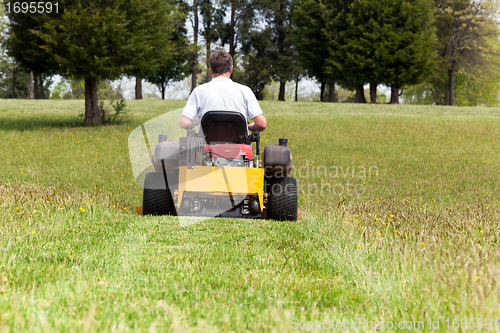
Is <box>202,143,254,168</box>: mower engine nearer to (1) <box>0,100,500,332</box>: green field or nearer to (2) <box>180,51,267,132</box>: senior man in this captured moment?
(2) <box>180,51,267,132</box>: senior man

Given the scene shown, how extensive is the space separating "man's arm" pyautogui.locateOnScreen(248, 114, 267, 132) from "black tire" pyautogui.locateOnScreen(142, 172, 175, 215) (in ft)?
4.38

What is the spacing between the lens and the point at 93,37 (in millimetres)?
14320

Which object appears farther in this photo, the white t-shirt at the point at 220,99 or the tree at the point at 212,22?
the tree at the point at 212,22

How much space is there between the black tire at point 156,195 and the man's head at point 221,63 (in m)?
1.54

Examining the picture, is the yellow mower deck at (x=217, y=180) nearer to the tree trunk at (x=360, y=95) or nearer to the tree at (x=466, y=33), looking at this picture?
the tree trunk at (x=360, y=95)

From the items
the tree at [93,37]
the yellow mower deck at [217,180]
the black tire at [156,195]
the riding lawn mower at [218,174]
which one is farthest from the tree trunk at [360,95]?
the yellow mower deck at [217,180]

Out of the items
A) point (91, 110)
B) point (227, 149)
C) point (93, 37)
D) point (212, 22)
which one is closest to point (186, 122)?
point (227, 149)

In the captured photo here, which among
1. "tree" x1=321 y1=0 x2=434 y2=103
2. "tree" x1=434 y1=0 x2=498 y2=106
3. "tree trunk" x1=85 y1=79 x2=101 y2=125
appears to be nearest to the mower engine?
"tree trunk" x1=85 y1=79 x2=101 y2=125

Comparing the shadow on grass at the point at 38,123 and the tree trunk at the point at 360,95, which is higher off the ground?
the tree trunk at the point at 360,95

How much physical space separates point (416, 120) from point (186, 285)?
20.1 m

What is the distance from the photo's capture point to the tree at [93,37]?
14305 mm

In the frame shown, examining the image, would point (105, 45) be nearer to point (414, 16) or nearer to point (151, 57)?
point (151, 57)

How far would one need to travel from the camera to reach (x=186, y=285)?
2633 millimetres

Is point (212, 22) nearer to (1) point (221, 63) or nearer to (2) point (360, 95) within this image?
(2) point (360, 95)
